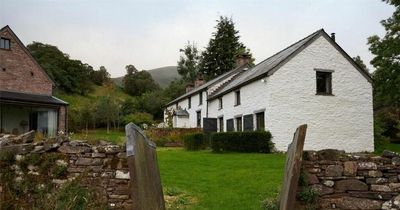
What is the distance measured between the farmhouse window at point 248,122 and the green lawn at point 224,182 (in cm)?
995

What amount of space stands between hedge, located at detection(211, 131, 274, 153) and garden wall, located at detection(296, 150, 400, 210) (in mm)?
13579

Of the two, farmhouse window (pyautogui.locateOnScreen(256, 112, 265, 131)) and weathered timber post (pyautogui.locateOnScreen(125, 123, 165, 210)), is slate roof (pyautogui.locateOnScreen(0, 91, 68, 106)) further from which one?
weathered timber post (pyautogui.locateOnScreen(125, 123, 165, 210))

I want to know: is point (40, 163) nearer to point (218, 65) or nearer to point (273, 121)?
point (273, 121)

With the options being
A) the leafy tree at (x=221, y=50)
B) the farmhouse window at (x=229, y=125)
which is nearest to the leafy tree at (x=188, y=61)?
the leafy tree at (x=221, y=50)

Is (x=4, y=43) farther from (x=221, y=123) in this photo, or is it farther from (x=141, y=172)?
(x=141, y=172)

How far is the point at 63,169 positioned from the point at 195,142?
16026mm

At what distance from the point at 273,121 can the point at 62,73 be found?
4934 cm

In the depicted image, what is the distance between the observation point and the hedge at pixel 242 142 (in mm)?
20281

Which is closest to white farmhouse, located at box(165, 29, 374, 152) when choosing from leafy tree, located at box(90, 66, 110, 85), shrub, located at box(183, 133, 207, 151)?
shrub, located at box(183, 133, 207, 151)

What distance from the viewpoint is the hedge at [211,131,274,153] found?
20281mm

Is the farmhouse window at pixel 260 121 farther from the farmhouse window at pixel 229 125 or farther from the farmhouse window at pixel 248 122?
the farmhouse window at pixel 229 125

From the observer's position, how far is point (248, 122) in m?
24.5

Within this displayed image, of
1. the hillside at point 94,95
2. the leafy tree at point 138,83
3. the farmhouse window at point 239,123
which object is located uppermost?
the leafy tree at point 138,83

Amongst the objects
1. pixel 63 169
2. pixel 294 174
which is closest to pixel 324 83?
pixel 294 174
